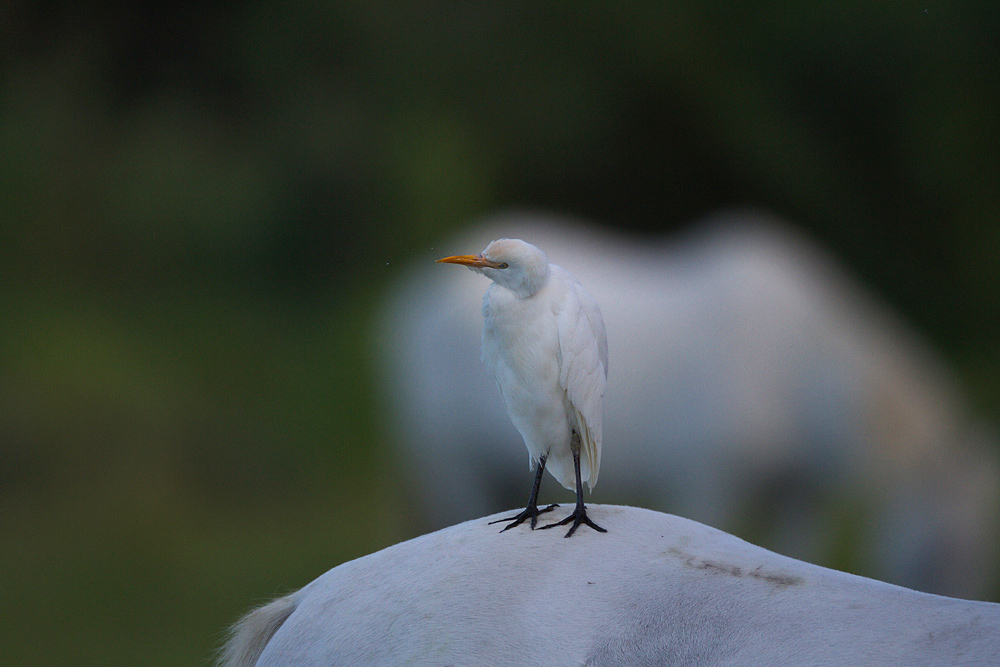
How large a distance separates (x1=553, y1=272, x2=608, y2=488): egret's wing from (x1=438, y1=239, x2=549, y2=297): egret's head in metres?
0.03

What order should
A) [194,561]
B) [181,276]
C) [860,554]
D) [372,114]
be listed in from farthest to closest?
[372,114] < [181,276] < [194,561] < [860,554]

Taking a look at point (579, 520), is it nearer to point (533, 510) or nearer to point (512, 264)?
point (533, 510)

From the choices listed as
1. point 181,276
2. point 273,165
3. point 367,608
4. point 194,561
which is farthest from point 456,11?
point 367,608

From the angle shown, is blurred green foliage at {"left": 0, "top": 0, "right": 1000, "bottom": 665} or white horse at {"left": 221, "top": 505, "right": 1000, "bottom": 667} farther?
blurred green foliage at {"left": 0, "top": 0, "right": 1000, "bottom": 665}

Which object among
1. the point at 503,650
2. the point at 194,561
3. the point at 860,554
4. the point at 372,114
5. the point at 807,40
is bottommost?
the point at 194,561

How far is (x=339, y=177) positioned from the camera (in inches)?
111

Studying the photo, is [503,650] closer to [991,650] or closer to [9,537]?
[991,650]

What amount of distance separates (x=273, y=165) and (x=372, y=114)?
39 centimetres

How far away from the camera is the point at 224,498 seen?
2119 millimetres

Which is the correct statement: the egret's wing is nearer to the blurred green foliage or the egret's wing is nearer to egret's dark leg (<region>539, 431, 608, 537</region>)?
egret's dark leg (<region>539, 431, 608, 537</region>)

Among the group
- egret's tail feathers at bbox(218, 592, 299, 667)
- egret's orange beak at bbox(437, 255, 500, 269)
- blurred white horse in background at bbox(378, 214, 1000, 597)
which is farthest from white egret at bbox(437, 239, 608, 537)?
blurred white horse in background at bbox(378, 214, 1000, 597)

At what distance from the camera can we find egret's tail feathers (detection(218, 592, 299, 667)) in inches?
19.8

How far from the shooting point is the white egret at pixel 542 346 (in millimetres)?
444

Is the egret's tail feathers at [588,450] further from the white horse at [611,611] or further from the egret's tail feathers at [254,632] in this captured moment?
the egret's tail feathers at [254,632]
